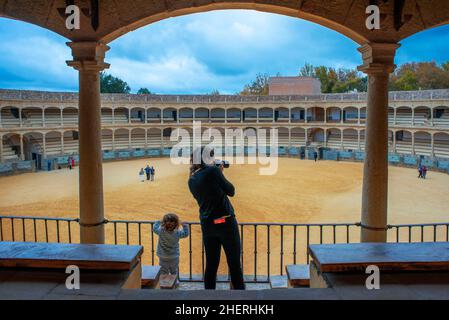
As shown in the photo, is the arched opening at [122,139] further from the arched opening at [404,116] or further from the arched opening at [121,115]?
the arched opening at [404,116]

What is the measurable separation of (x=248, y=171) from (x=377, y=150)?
65.3ft

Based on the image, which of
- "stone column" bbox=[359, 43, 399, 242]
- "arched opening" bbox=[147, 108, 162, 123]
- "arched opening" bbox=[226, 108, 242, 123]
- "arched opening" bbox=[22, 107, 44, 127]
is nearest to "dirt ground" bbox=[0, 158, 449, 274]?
"stone column" bbox=[359, 43, 399, 242]

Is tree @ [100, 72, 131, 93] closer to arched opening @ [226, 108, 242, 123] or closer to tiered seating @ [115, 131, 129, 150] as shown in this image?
tiered seating @ [115, 131, 129, 150]

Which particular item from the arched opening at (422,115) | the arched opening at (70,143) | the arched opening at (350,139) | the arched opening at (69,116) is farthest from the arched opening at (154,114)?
the arched opening at (422,115)

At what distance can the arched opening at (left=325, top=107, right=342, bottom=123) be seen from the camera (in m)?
39.7

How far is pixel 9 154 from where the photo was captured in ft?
91.6

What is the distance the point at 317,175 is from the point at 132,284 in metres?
21.6

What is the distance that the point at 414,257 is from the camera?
2.77 metres

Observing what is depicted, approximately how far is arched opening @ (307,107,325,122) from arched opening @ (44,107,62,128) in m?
26.7

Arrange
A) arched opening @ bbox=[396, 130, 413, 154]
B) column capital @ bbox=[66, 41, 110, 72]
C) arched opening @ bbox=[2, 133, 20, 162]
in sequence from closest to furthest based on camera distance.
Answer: column capital @ bbox=[66, 41, 110, 72] → arched opening @ bbox=[2, 133, 20, 162] → arched opening @ bbox=[396, 130, 413, 154]

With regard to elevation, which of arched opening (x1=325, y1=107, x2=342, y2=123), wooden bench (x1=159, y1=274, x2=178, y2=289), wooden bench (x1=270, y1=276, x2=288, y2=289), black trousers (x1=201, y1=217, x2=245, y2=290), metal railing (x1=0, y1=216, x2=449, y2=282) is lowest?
metal railing (x1=0, y1=216, x2=449, y2=282)

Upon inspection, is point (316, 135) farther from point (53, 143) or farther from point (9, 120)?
point (9, 120)

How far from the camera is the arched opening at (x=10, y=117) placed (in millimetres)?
27934

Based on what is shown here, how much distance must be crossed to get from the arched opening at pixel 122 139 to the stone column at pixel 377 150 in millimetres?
33360
